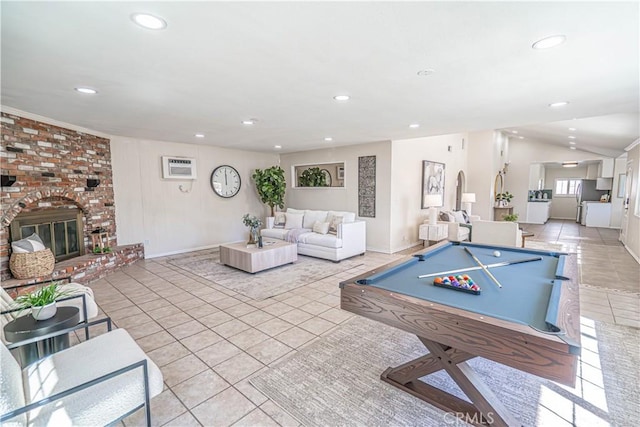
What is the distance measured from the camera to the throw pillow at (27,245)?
11.4 ft

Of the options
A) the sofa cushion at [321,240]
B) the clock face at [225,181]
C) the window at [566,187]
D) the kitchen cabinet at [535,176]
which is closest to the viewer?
the sofa cushion at [321,240]

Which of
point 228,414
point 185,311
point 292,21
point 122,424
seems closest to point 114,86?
point 292,21

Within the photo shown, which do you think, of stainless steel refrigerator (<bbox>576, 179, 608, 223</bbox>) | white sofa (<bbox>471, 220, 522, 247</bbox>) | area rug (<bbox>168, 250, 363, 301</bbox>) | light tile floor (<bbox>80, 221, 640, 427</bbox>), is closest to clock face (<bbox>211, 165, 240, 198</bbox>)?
area rug (<bbox>168, 250, 363, 301</bbox>)

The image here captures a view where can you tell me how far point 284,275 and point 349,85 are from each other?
3094 mm

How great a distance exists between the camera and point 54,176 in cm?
411

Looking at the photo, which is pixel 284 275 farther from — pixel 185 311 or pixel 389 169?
pixel 389 169

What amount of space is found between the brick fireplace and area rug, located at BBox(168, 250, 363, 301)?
1.40m

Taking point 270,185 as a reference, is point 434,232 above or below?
below

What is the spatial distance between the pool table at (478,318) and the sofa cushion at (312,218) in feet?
13.1

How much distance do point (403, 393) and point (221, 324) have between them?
6.35 ft

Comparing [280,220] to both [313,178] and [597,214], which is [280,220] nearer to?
[313,178]

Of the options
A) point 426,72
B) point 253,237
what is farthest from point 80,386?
point 253,237

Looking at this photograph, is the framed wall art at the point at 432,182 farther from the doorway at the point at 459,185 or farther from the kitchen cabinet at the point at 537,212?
the kitchen cabinet at the point at 537,212

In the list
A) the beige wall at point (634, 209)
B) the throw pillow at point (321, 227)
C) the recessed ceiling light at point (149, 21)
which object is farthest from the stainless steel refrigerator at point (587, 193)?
the recessed ceiling light at point (149, 21)
